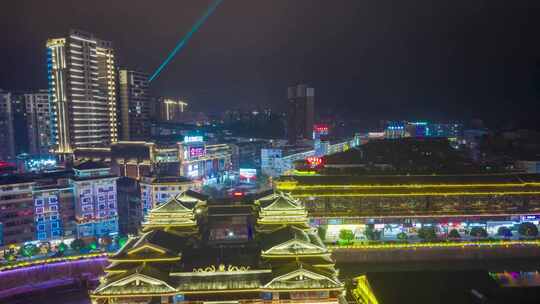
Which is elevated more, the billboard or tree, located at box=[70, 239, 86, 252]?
the billboard

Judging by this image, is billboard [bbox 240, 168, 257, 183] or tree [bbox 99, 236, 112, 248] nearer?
tree [bbox 99, 236, 112, 248]

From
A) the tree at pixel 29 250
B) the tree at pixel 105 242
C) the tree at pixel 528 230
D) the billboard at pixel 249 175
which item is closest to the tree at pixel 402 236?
the tree at pixel 528 230

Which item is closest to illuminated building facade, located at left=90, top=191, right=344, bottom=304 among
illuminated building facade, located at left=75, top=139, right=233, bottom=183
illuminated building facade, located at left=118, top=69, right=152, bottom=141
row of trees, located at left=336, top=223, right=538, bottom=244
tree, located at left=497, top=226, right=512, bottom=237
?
row of trees, located at left=336, top=223, right=538, bottom=244

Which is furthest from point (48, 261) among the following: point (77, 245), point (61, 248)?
point (77, 245)

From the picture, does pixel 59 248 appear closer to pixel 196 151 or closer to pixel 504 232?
pixel 196 151

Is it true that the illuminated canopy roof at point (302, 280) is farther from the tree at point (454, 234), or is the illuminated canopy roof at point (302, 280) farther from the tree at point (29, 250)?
the tree at point (29, 250)

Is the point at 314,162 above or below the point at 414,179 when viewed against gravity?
above

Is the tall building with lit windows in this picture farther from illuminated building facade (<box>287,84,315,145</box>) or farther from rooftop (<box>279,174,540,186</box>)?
illuminated building facade (<box>287,84,315,145</box>)
